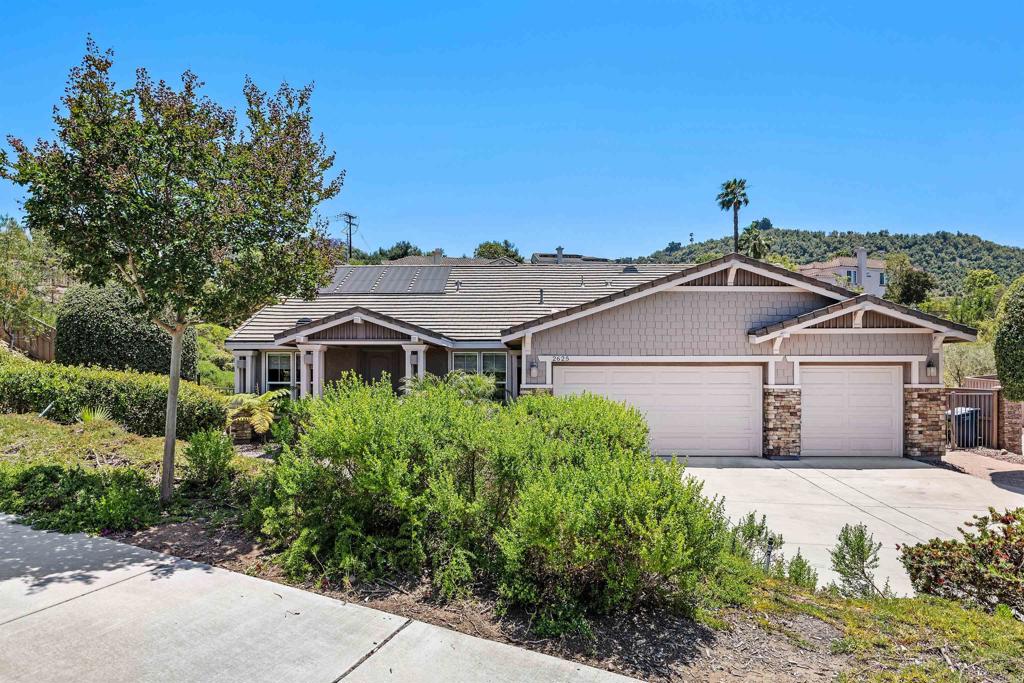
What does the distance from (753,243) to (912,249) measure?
154 feet

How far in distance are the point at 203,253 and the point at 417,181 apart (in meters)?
20.3

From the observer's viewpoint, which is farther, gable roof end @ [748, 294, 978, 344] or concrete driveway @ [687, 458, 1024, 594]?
gable roof end @ [748, 294, 978, 344]

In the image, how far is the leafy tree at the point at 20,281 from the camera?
16.0 m

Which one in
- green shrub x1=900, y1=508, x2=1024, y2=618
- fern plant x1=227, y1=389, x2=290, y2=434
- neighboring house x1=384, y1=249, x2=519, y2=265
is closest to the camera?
green shrub x1=900, y1=508, x2=1024, y2=618

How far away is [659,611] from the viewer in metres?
4.09

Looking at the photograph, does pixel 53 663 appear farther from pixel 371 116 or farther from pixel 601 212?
pixel 601 212

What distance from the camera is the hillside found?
239 feet

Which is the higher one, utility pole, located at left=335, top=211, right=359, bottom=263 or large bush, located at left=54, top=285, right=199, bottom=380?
utility pole, located at left=335, top=211, right=359, bottom=263

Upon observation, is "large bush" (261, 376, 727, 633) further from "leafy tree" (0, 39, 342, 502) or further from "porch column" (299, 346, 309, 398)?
"porch column" (299, 346, 309, 398)

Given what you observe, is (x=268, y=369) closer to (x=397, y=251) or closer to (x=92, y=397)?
(x=92, y=397)

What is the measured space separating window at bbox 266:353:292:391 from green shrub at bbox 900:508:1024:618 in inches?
544

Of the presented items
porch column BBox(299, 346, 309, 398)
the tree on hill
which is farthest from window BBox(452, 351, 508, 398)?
the tree on hill

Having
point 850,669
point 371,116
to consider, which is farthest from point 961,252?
point 850,669

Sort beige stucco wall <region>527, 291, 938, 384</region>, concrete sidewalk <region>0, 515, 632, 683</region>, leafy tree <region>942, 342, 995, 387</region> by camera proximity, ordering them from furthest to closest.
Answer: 1. leafy tree <region>942, 342, 995, 387</region>
2. beige stucco wall <region>527, 291, 938, 384</region>
3. concrete sidewalk <region>0, 515, 632, 683</region>
